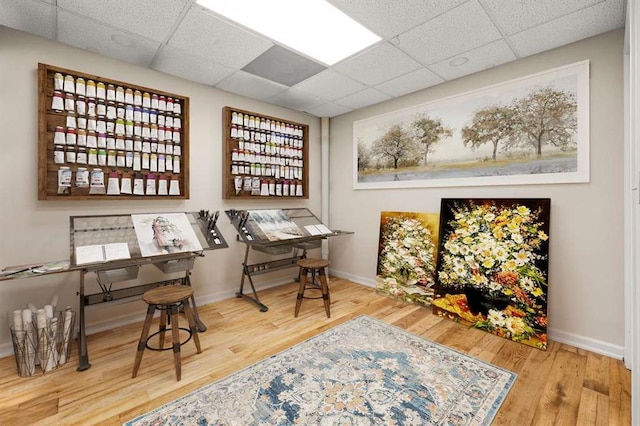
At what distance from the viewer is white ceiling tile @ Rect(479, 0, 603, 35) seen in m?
2.10

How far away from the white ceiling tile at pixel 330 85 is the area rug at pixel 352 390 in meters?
2.84

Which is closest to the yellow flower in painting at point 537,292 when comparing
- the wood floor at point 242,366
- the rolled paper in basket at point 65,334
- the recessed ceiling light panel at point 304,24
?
the wood floor at point 242,366

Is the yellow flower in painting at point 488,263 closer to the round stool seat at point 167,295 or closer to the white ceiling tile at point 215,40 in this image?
the round stool seat at point 167,295

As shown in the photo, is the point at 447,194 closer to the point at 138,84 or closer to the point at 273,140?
the point at 273,140

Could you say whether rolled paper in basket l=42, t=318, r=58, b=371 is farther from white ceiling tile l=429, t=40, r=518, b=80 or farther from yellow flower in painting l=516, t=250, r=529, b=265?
white ceiling tile l=429, t=40, r=518, b=80

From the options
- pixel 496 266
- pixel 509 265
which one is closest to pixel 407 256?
pixel 496 266

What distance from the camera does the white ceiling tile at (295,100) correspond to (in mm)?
3865

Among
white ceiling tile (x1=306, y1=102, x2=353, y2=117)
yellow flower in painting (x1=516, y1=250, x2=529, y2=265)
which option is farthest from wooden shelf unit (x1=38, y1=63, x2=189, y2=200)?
yellow flower in painting (x1=516, y1=250, x2=529, y2=265)

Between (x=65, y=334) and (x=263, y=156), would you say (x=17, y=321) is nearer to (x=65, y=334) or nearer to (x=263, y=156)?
(x=65, y=334)

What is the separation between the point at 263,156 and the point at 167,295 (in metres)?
2.35

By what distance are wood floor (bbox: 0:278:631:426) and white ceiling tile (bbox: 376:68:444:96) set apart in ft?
8.89

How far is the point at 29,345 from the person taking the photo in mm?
2201

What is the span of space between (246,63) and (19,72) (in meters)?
1.92

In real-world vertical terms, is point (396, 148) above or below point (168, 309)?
above
